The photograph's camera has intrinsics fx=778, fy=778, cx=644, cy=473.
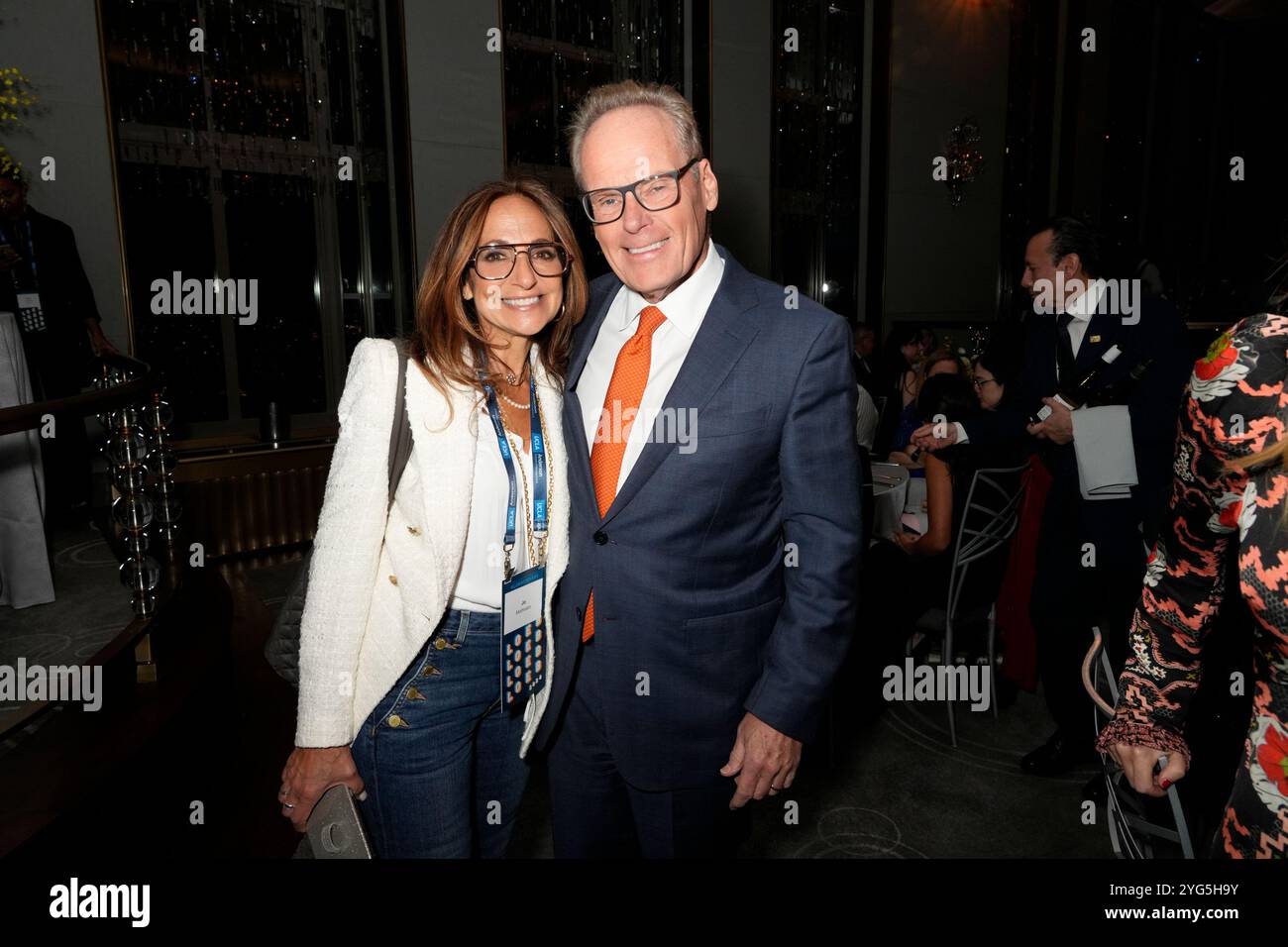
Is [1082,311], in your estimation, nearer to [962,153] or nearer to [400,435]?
[400,435]

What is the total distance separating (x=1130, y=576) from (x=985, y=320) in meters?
8.65

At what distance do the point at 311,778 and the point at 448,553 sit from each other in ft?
1.45

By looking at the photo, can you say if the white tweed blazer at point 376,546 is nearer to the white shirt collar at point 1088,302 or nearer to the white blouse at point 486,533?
the white blouse at point 486,533

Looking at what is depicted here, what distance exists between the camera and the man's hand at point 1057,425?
8.84 feet

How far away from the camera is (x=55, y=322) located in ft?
14.6

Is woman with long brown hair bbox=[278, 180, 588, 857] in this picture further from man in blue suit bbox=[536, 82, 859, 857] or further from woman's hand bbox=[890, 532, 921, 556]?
woman's hand bbox=[890, 532, 921, 556]

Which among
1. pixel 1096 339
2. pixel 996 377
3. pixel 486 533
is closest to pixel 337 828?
pixel 486 533

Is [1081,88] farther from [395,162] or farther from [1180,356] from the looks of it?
[1180,356]

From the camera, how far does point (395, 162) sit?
6.14 m

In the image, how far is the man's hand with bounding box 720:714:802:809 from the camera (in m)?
1.34

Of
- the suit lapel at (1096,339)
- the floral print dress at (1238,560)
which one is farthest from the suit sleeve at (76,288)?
the floral print dress at (1238,560)
